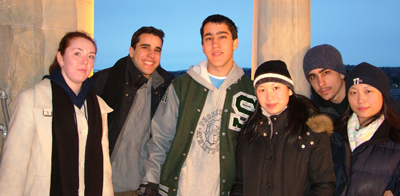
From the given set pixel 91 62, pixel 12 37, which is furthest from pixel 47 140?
pixel 12 37

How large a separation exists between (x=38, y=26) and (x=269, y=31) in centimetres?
211

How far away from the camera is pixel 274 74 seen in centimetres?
218

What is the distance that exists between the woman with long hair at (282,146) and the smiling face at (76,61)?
1.25 m

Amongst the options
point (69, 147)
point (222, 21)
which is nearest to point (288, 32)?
point (222, 21)

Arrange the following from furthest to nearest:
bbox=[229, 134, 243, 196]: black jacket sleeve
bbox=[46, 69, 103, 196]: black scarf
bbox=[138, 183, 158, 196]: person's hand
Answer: bbox=[138, 183, 158, 196]: person's hand < bbox=[229, 134, 243, 196]: black jacket sleeve < bbox=[46, 69, 103, 196]: black scarf

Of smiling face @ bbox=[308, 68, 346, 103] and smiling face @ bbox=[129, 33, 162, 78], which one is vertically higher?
smiling face @ bbox=[129, 33, 162, 78]

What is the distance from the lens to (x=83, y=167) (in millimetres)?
2271

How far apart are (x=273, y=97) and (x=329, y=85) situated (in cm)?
84

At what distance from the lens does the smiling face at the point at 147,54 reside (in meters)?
2.85

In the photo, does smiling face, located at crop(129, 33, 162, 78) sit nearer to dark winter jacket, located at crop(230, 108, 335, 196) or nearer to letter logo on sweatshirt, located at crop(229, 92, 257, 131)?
letter logo on sweatshirt, located at crop(229, 92, 257, 131)

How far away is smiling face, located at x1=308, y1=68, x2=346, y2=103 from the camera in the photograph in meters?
2.70

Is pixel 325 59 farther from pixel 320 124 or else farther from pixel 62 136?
pixel 62 136

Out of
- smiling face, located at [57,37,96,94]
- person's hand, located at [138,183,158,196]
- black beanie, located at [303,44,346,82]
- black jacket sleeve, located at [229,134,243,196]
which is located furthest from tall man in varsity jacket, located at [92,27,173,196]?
black beanie, located at [303,44,346,82]

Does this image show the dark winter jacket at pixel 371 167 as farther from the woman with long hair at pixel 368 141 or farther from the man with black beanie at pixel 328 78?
the man with black beanie at pixel 328 78
